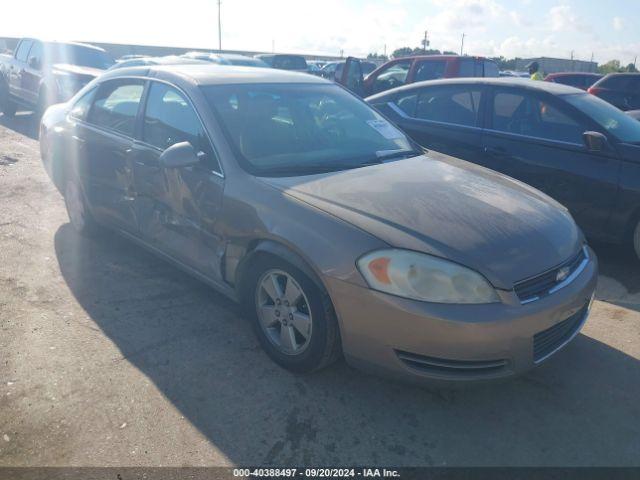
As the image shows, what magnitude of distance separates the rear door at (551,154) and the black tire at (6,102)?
10.8 metres

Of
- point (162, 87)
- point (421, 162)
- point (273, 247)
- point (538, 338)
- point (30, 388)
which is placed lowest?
point (30, 388)

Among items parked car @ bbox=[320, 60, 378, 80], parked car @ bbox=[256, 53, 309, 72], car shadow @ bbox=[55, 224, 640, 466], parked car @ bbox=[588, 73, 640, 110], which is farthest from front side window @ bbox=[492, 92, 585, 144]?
parked car @ bbox=[256, 53, 309, 72]

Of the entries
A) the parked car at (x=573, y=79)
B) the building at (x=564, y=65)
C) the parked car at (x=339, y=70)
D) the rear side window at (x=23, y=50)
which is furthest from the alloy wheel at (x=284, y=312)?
the building at (x=564, y=65)

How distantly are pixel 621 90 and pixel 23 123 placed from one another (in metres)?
13.0

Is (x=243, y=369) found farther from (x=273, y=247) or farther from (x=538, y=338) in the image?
(x=538, y=338)

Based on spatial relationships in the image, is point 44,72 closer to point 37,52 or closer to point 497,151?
point 37,52

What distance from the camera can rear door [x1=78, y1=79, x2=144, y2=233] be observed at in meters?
4.11

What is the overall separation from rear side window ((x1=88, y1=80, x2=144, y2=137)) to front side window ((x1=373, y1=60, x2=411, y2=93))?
7.76 metres

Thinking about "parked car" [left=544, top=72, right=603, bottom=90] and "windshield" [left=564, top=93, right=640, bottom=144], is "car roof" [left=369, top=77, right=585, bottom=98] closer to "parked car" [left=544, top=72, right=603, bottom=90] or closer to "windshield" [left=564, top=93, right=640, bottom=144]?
"windshield" [left=564, top=93, right=640, bottom=144]

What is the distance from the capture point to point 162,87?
12.7 ft

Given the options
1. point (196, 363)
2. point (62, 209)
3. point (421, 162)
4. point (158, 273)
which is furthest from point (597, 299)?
point (62, 209)

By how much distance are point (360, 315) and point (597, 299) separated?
247 centimetres

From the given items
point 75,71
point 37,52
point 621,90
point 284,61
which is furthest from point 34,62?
point 284,61

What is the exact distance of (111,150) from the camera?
167 inches
